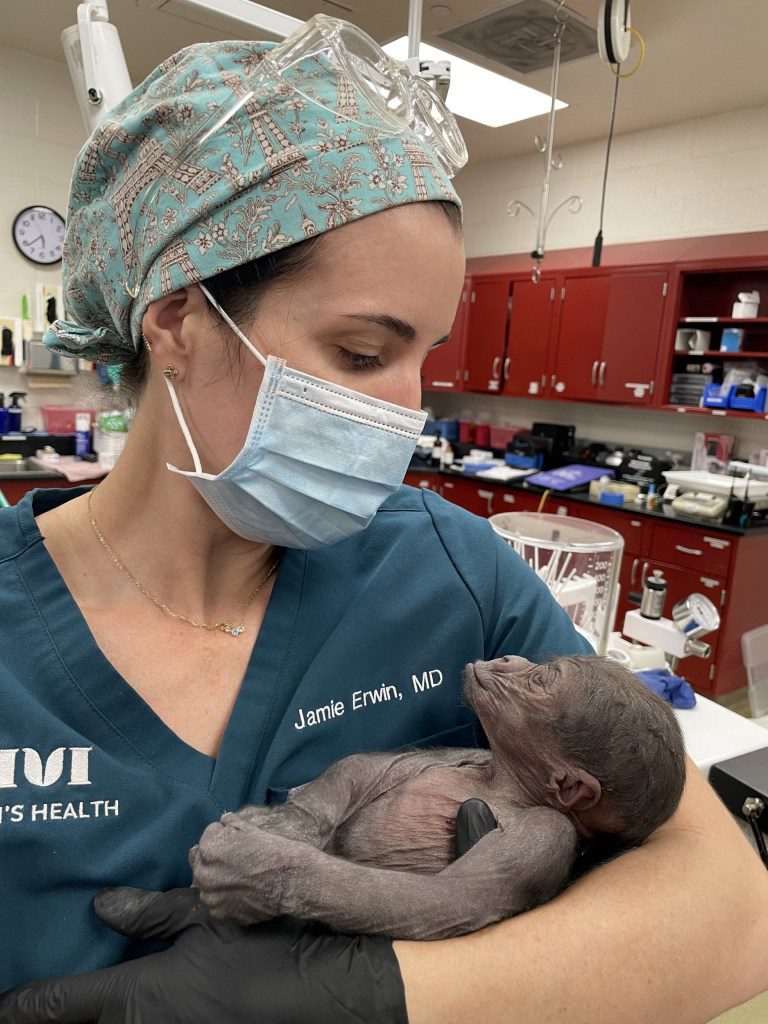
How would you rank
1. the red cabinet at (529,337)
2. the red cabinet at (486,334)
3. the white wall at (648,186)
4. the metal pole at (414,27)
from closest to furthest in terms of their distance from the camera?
the metal pole at (414,27), the white wall at (648,186), the red cabinet at (529,337), the red cabinet at (486,334)

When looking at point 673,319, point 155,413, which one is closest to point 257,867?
point 155,413

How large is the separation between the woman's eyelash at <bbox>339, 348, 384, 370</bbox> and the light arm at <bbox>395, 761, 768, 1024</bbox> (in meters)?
0.73

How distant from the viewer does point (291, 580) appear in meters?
1.18

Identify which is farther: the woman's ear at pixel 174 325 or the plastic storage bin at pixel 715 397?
the plastic storage bin at pixel 715 397

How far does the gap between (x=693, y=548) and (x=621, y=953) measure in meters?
4.21

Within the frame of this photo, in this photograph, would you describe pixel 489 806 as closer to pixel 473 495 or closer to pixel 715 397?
pixel 715 397

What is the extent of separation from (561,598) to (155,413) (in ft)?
4.01

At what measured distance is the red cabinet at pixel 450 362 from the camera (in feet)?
22.2

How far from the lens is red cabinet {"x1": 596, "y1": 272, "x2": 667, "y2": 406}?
529cm

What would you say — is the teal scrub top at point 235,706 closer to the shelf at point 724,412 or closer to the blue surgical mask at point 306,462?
the blue surgical mask at point 306,462

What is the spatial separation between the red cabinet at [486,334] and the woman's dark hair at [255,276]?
5.67 meters

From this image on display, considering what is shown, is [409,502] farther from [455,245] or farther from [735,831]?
[735,831]

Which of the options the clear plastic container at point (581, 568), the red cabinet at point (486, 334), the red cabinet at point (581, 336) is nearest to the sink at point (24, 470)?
the clear plastic container at point (581, 568)

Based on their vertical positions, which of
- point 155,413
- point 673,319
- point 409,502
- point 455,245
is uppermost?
point 673,319
